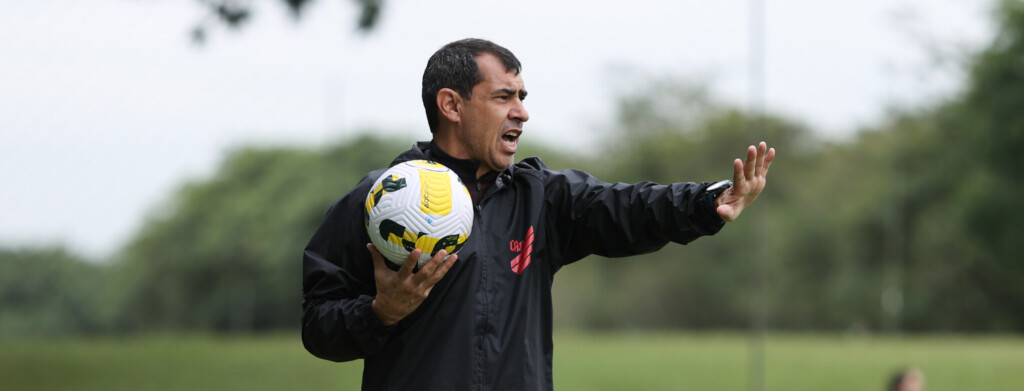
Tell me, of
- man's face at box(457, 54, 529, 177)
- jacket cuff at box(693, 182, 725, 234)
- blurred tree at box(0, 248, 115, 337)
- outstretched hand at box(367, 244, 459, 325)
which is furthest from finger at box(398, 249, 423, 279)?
blurred tree at box(0, 248, 115, 337)

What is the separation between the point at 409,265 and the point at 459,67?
0.72m

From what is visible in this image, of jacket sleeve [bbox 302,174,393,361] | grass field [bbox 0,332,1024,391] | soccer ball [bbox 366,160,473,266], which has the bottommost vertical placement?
grass field [bbox 0,332,1024,391]

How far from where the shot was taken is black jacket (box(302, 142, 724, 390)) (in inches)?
138

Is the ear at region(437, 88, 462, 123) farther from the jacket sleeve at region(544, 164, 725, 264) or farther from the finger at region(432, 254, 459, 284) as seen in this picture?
the finger at region(432, 254, 459, 284)

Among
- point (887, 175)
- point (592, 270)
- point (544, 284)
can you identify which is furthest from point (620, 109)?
point (544, 284)

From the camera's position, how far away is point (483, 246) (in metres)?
3.60

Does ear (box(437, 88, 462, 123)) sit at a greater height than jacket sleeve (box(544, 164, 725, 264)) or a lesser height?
greater

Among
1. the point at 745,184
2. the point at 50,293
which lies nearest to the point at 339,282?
the point at 745,184

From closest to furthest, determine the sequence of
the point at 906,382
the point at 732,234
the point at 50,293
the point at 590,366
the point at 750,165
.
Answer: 1. the point at 750,165
2. the point at 906,382
3. the point at 50,293
4. the point at 590,366
5. the point at 732,234

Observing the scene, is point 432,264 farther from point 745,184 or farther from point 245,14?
point 245,14

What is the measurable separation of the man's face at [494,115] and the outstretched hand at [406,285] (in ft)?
1.40

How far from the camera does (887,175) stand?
47.3 meters

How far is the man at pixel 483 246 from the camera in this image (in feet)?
11.5

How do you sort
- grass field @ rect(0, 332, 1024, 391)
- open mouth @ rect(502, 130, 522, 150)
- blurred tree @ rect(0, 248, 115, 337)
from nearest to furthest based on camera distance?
1. open mouth @ rect(502, 130, 522, 150)
2. grass field @ rect(0, 332, 1024, 391)
3. blurred tree @ rect(0, 248, 115, 337)
